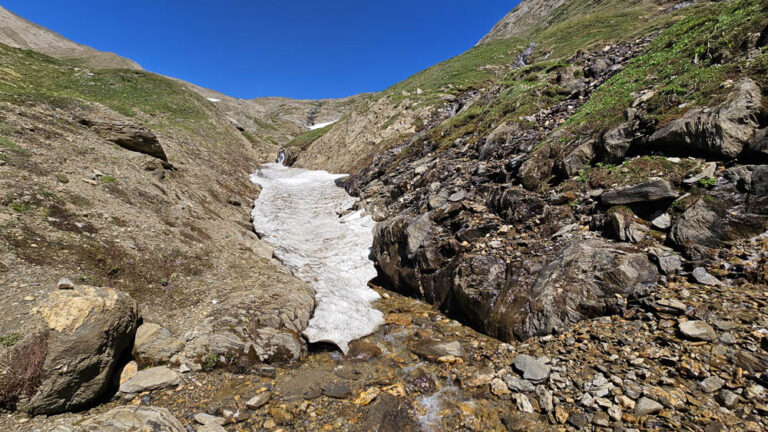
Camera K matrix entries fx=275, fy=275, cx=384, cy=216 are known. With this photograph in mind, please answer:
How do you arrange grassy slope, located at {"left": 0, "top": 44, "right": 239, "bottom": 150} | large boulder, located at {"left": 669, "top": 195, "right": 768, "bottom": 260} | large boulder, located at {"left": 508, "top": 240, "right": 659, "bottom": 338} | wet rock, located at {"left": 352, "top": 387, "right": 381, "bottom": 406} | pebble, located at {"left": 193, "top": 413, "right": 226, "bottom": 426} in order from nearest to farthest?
pebble, located at {"left": 193, "top": 413, "right": 226, "bottom": 426} < large boulder, located at {"left": 669, "top": 195, "right": 768, "bottom": 260} < wet rock, located at {"left": 352, "top": 387, "right": 381, "bottom": 406} < large boulder, located at {"left": 508, "top": 240, "right": 659, "bottom": 338} < grassy slope, located at {"left": 0, "top": 44, "right": 239, "bottom": 150}

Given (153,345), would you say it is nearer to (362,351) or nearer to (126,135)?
(362,351)

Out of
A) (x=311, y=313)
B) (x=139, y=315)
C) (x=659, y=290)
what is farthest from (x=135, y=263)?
(x=659, y=290)

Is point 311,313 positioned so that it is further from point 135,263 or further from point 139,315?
point 135,263

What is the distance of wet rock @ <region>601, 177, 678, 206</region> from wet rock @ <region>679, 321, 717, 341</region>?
3.51 metres

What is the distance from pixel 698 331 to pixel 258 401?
349 inches

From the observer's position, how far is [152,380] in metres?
6.16

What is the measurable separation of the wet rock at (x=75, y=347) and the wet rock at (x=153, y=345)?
28 cm

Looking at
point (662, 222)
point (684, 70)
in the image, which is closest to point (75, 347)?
point (662, 222)

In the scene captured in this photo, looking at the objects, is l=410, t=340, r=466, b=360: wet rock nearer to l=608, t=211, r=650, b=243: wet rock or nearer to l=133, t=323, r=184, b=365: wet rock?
l=608, t=211, r=650, b=243: wet rock

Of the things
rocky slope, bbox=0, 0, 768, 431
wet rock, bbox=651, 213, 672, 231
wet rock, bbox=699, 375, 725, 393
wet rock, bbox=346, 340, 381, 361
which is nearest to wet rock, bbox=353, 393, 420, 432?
rocky slope, bbox=0, 0, 768, 431

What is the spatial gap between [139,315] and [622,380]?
11090mm

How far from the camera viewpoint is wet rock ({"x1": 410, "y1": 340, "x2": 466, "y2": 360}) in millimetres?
7500

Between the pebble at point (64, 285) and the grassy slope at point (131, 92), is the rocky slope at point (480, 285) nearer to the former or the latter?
the pebble at point (64, 285)

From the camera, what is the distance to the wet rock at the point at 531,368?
Result: 19.3ft
